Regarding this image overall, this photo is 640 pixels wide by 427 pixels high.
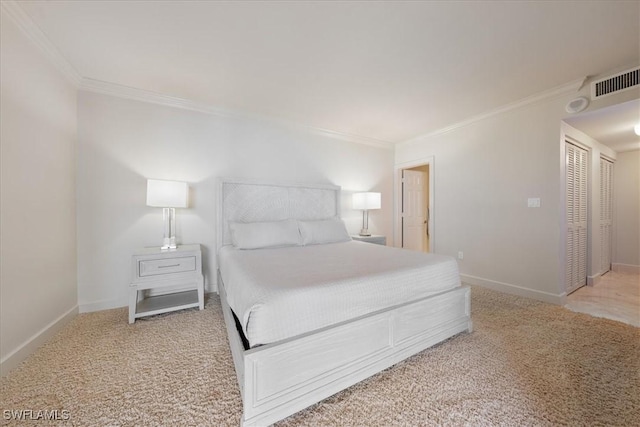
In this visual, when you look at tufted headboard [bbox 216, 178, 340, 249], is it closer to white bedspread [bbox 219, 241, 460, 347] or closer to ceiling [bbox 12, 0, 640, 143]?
white bedspread [bbox 219, 241, 460, 347]

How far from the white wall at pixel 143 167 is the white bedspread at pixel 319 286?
1.19 m

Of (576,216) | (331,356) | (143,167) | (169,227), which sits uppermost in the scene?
(143,167)

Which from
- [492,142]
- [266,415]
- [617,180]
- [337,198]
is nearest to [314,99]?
[337,198]

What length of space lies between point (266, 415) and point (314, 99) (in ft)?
9.85

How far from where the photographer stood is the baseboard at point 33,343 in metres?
1.54

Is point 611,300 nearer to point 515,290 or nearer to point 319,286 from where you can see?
point 515,290

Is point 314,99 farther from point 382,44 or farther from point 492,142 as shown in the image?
point 492,142

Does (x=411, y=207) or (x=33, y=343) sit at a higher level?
(x=411, y=207)

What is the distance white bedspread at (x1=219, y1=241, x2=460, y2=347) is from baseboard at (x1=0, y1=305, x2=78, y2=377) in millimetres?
1439

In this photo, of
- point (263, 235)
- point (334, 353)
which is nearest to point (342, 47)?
point (263, 235)

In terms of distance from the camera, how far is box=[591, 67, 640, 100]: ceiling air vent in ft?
6.95

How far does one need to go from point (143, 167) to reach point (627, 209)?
760cm

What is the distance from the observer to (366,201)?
13.1 feet

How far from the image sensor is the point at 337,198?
397 cm
